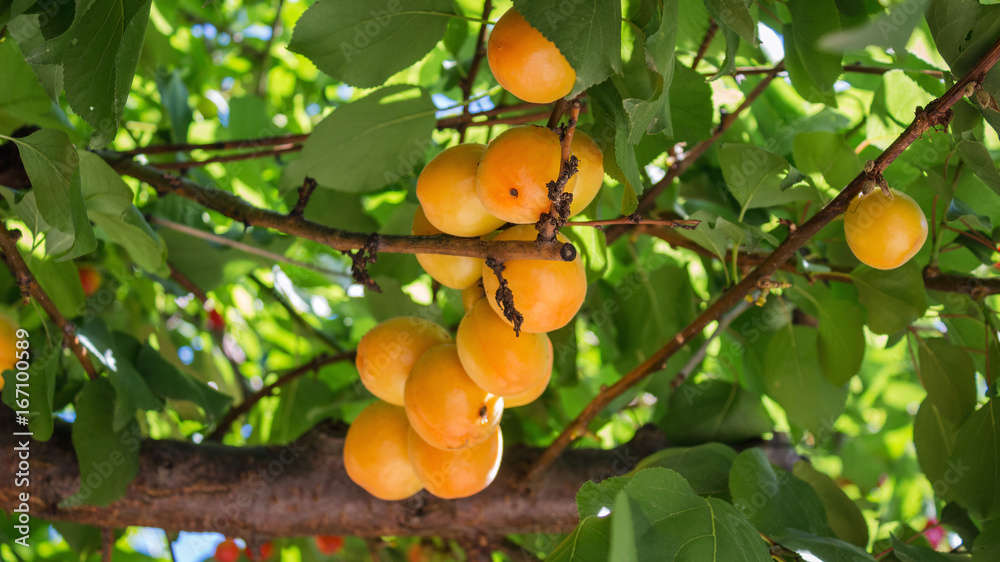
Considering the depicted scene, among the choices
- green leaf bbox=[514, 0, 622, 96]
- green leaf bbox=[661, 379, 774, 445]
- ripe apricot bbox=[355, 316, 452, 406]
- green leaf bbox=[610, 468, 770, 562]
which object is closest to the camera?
green leaf bbox=[514, 0, 622, 96]

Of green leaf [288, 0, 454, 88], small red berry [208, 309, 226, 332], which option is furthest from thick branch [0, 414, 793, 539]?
small red berry [208, 309, 226, 332]

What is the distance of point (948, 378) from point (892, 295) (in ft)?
0.73

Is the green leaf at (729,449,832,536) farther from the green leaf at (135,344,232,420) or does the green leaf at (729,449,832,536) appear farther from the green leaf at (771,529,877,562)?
the green leaf at (135,344,232,420)

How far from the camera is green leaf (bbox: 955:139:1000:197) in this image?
911 millimetres

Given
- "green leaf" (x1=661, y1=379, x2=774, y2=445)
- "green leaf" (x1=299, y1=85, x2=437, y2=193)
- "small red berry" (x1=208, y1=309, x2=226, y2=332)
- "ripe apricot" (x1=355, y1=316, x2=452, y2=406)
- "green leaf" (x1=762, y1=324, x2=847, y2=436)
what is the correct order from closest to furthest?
"ripe apricot" (x1=355, y1=316, x2=452, y2=406) < "green leaf" (x1=299, y1=85, x2=437, y2=193) < "green leaf" (x1=762, y1=324, x2=847, y2=436) < "green leaf" (x1=661, y1=379, x2=774, y2=445) < "small red berry" (x1=208, y1=309, x2=226, y2=332)

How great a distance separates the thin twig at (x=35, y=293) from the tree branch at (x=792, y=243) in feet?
2.93

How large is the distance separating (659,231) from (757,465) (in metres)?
0.53

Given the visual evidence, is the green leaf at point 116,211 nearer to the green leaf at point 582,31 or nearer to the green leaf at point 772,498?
the green leaf at point 582,31

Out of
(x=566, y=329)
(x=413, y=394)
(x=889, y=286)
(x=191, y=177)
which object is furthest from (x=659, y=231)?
(x=191, y=177)

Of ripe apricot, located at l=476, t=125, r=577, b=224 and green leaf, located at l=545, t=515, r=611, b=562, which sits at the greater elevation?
ripe apricot, located at l=476, t=125, r=577, b=224

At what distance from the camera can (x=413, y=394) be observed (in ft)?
3.41

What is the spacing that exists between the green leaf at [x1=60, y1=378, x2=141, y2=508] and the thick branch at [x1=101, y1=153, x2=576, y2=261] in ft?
1.41

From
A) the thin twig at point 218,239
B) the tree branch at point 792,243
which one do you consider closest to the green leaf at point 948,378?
the tree branch at point 792,243

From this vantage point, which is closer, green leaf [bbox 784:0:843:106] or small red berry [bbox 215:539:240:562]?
green leaf [bbox 784:0:843:106]
